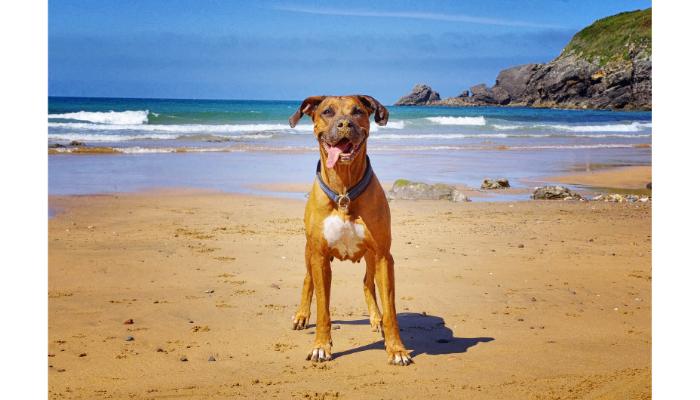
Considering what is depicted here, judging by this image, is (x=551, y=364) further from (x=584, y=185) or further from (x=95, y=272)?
(x=584, y=185)

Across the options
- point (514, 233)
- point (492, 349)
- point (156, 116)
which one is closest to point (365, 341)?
point (492, 349)

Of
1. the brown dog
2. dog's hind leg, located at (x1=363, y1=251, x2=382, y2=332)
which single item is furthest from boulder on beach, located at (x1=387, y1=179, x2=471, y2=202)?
the brown dog

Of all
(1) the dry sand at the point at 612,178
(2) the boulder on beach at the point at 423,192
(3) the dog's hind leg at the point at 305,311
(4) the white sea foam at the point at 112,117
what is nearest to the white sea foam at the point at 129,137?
(4) the white sea foam at the point at 112,117

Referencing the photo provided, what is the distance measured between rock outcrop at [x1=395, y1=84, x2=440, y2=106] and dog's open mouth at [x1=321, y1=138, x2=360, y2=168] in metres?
79.6

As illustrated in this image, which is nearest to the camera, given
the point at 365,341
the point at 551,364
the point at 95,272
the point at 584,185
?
the point at 551,364

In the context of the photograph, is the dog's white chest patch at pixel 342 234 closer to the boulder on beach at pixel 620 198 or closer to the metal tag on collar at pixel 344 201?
the metal tag on collar at pixel 344 201

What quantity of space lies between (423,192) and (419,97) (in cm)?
7445

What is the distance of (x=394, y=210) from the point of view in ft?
31.9

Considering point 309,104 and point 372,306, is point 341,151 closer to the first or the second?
point 309,104

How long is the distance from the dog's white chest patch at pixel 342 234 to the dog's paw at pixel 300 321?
855 millimetres

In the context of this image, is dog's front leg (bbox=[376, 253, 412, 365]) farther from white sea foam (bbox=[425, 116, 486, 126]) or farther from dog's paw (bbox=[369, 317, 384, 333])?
white sea foam (bbox=[425, 116, 486, 126])

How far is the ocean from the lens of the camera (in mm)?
13117

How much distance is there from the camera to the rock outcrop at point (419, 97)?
83.6m

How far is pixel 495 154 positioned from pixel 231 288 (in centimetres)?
1431
